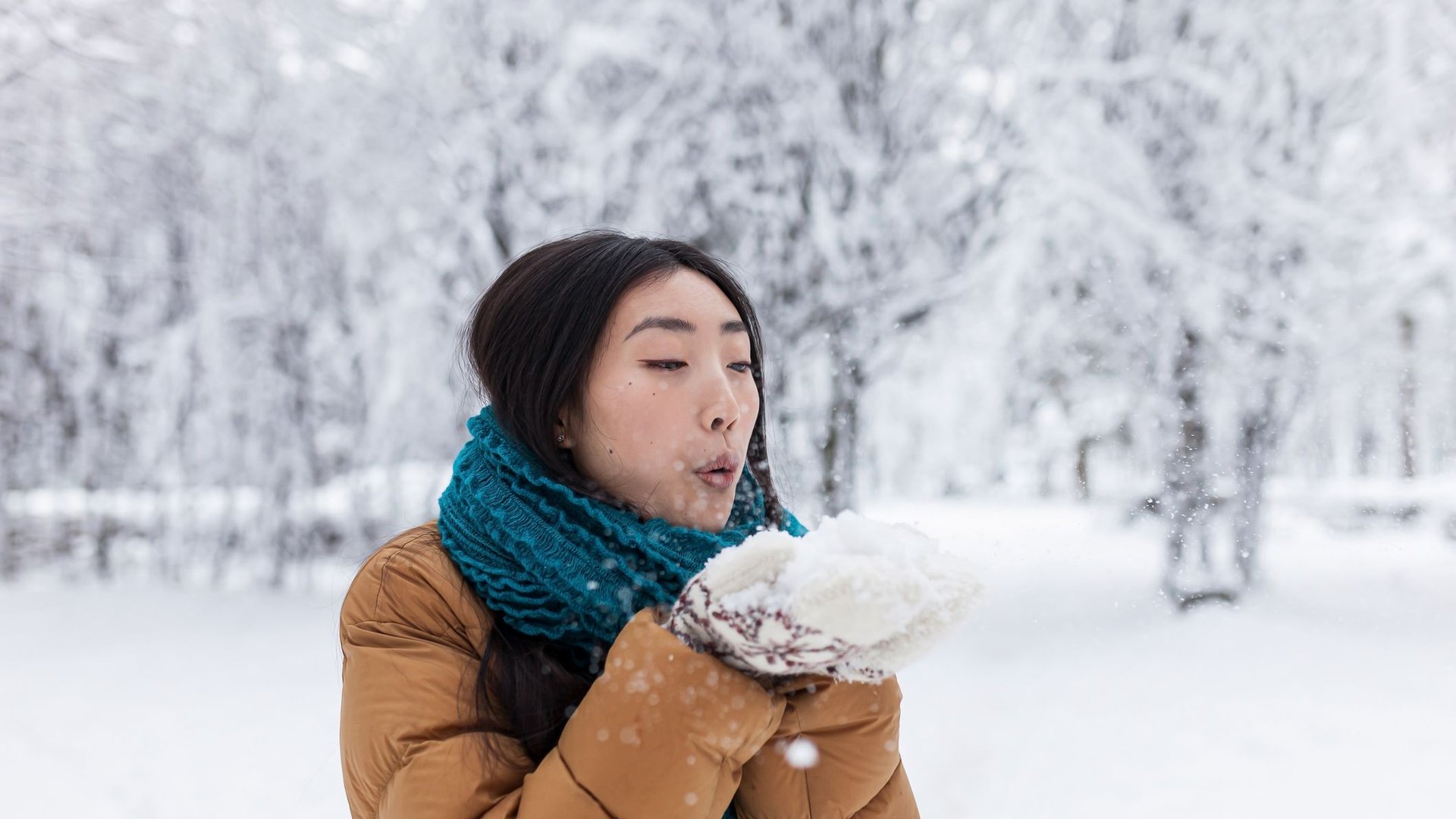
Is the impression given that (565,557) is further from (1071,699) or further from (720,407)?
(1071,699)

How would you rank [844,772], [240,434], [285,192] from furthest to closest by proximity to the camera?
[240,434] → [285,192] → [844,772]

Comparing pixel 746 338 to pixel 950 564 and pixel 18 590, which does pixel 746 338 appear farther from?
pixel 18 590

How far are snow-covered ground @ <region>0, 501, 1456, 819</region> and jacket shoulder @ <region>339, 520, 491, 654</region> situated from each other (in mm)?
1320

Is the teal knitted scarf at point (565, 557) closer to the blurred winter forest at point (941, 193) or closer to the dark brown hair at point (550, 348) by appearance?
the dark brown hair at point (550, 348)

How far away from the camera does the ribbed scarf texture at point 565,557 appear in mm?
990

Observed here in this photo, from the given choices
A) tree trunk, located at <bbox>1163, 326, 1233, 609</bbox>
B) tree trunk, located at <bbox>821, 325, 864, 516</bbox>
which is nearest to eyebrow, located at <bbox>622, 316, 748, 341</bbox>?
tree trunk, located at <bbox>821, 325, 864, 516</bbox>

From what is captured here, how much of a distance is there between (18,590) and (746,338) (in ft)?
34.7

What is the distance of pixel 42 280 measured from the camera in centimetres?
791

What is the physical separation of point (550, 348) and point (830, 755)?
1.83ft

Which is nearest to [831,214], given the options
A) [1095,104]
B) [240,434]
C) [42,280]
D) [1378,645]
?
[1095,104]

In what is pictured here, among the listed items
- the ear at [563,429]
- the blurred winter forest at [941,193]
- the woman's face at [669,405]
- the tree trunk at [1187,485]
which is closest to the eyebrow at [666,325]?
the woman's face at [669,405]

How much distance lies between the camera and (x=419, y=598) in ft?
3.21

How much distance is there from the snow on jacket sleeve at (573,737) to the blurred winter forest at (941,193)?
12.9 ft

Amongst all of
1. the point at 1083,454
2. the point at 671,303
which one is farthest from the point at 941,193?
the point at 671,303
